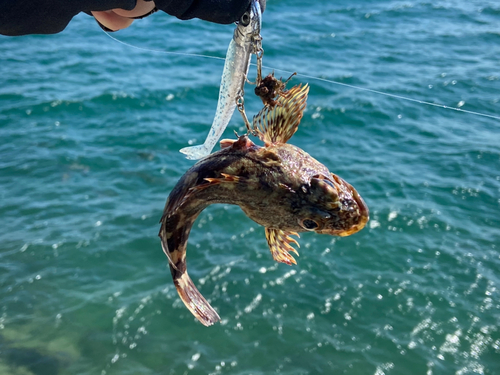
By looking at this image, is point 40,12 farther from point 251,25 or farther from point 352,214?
point 352,214

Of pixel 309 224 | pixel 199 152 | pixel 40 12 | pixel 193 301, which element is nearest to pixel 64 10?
pixel 40 12

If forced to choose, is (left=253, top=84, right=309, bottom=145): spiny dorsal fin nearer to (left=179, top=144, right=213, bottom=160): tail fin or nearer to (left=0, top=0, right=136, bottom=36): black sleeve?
(left=179, top=144, right=213, bottom=160): tail fin

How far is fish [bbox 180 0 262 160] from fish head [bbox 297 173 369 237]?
831 mm

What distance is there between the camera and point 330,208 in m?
3.39

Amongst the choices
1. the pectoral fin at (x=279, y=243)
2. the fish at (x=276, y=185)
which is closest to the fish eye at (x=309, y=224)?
the fish at (x=276, y=185)

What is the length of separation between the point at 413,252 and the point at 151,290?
548 cm

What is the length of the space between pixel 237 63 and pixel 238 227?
26.7ft

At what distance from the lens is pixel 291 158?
136 inches

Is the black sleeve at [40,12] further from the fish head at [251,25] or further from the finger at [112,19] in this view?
the finger at [112,19]

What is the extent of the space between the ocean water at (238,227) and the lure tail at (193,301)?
5318mm

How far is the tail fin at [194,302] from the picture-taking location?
3656mm

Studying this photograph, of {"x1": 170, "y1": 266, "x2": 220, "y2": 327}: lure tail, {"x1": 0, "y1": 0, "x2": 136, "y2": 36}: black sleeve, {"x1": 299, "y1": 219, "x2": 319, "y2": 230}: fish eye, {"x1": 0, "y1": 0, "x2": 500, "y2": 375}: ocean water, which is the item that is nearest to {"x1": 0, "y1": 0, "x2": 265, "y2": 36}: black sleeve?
{"x1": 0, "y1": 0, "x2": 136, "y2": 36}: black sleeve

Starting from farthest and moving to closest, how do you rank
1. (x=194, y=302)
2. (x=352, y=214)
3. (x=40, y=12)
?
(x=194, y=302) < (x=352, y=214) < (x=40, y=12)

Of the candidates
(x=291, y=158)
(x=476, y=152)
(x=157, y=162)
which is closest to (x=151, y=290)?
(x=157, y=162)
